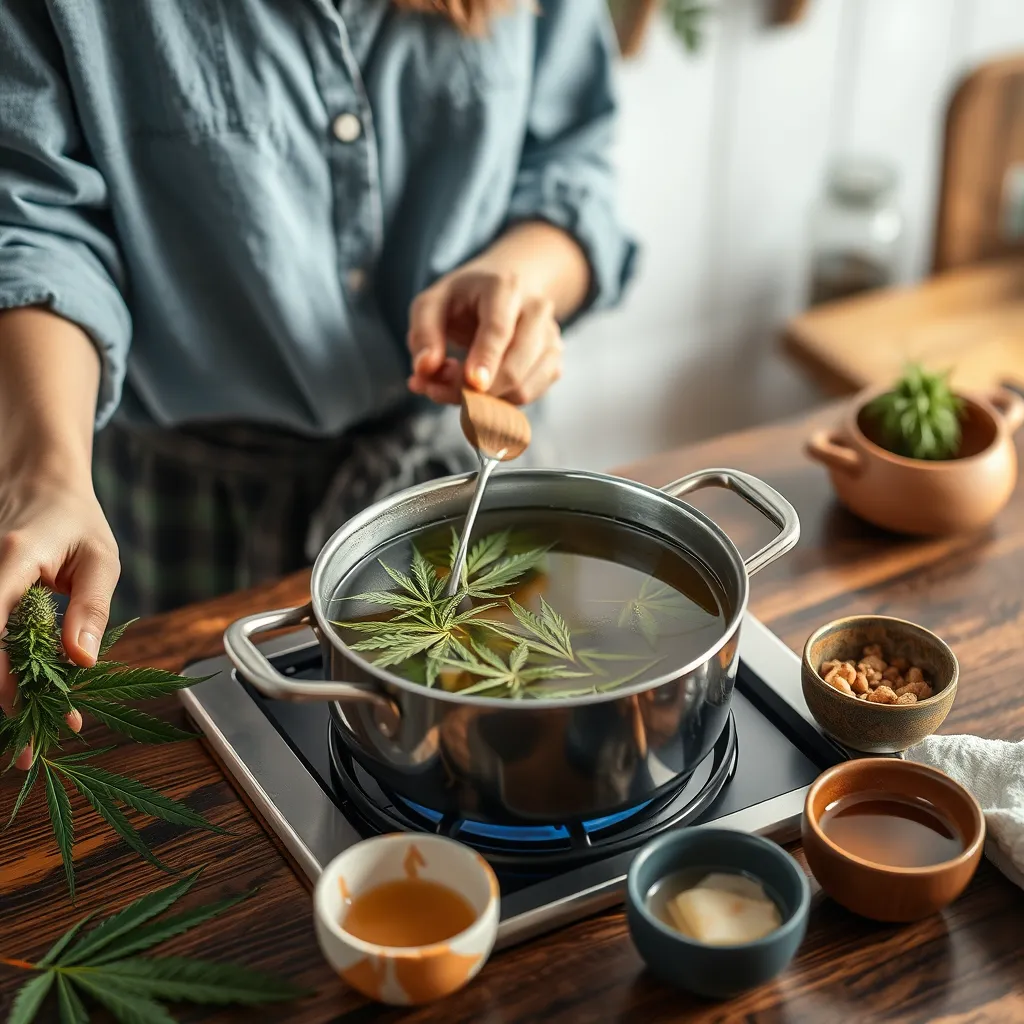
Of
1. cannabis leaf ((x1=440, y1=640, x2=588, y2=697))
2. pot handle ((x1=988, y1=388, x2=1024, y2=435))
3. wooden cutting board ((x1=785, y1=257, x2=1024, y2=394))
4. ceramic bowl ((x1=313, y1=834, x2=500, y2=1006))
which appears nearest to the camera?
ceramic bowl ((x1=313, y1=834, x2=500, y2=1006))

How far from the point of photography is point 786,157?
2523 mm

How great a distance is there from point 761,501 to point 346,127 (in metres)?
0.67

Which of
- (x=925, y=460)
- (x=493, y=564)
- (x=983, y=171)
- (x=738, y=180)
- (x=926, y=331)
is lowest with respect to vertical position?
(x=926, y=331)

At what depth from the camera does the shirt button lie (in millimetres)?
1355

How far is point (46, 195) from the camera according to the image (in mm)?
1241

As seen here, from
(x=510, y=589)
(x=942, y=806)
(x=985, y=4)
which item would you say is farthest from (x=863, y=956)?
(x=985, y=4)

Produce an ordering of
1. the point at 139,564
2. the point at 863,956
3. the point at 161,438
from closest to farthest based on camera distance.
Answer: the point at 863,956 → the point at 161,438 → the point at 139,564

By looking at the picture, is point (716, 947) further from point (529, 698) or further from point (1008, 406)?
point (1008, 406)

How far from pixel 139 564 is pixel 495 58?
824 millimetres

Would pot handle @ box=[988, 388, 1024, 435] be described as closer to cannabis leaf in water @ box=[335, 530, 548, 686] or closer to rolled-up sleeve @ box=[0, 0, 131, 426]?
cannabis leaf in water @ box=[335, 530, 548, 686]

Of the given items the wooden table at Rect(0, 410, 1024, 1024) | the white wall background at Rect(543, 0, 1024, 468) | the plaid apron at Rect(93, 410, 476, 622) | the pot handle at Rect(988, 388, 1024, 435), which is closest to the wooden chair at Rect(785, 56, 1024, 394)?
the white wall background at Rect(543, 0, 1024, 468)

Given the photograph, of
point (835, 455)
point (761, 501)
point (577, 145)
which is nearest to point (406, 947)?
point (761, 501)

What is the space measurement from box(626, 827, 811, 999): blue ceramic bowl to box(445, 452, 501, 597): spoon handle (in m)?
0.26

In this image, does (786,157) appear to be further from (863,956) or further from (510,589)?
(863,956)
